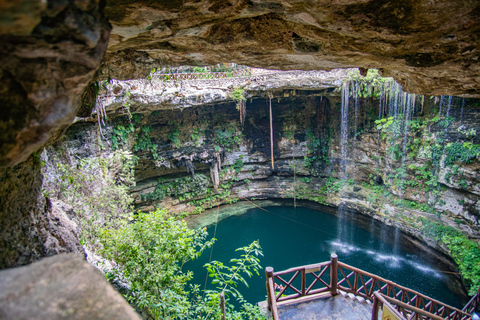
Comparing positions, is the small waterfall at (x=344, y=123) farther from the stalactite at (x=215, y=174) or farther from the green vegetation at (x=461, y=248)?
the stalactite at (x=215, y=174)

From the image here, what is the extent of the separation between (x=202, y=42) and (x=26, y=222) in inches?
113

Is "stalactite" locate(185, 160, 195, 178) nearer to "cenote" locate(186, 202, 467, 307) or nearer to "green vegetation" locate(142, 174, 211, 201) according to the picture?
"green vegetation" locate(142, 174, 211, 201)

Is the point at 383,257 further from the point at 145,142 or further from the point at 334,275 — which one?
the point at 145,142

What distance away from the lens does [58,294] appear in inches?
48.1

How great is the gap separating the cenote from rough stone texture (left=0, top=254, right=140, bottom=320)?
8.13m

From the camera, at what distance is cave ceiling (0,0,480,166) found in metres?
1.37

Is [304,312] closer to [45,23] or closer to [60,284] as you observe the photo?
[60,284]

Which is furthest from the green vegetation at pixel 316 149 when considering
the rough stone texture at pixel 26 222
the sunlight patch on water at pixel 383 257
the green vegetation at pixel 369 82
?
the rough stone texture at pixel 26 222

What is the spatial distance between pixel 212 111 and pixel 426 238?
1160 centimetres

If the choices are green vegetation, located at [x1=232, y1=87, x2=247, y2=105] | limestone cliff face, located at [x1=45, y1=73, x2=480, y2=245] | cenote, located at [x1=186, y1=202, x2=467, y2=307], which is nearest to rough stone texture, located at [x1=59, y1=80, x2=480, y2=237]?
limestone cliff face, located at [x1=45, y1=73, x2=480, y2=245]

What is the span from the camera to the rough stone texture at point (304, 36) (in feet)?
7.39

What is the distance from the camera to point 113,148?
33.8 ft

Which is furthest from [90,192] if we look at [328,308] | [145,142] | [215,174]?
[215,174]

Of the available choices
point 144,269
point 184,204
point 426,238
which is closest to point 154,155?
point 184,204
